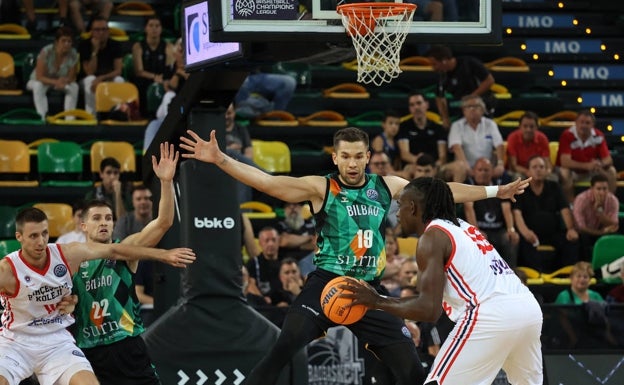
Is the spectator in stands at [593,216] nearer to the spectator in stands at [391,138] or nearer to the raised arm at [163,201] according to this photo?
the spectator in stands at [391,138]

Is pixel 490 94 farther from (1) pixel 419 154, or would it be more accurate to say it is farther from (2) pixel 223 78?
(2) pixel 223 78

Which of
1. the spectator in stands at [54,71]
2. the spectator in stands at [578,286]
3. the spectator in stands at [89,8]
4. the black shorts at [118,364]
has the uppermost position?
the spectator in stands at [89,8]

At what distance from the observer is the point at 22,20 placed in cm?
1731

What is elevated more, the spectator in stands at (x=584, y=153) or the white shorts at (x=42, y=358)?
the spectator in stands at (x=584, y=153)

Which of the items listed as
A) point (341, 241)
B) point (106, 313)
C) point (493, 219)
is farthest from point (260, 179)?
point (493, 219)

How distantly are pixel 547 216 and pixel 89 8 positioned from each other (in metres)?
6.86

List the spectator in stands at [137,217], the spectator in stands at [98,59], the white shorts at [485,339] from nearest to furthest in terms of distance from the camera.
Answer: the white shorts at [485,339] → the spectator in stands at [137,217] → the spectator in stands at [98,59]

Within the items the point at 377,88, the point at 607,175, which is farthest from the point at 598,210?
the point at 377,88

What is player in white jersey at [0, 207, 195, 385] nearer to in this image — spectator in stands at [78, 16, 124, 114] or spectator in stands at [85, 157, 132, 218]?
spectator in stands at [85, 157, 132, 218]

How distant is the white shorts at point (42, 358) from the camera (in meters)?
9.02

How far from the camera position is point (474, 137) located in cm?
1546

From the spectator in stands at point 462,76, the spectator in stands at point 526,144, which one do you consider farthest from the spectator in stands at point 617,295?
the spectator in stands at point 462,76

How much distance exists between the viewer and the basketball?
25.6 feet

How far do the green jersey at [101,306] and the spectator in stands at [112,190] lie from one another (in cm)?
380
